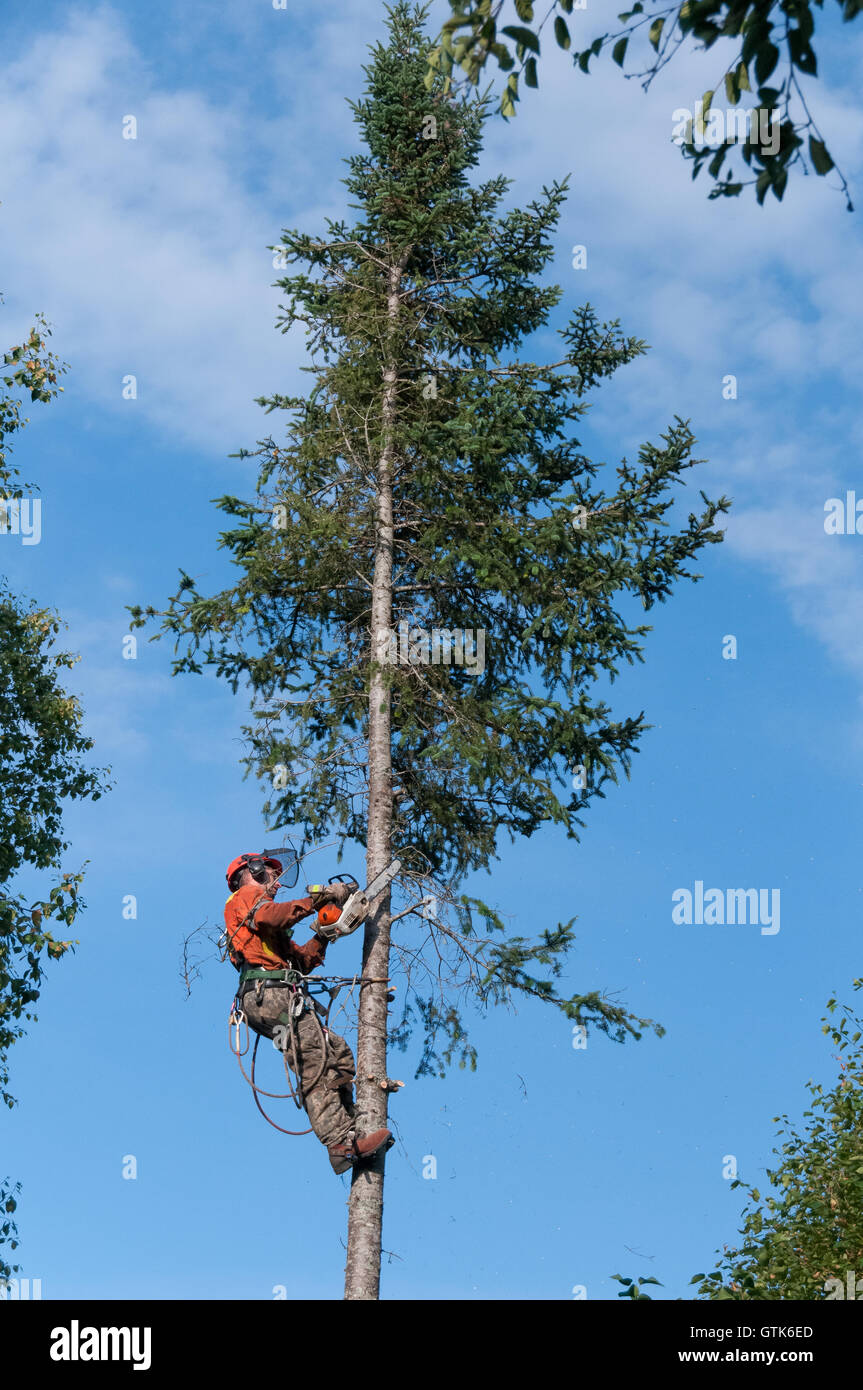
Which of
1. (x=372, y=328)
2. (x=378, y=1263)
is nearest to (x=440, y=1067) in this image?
(x=378, y=1263)

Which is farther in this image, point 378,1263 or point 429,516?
point 429,516

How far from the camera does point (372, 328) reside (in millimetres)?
14391

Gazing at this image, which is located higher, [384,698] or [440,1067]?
[384,698]

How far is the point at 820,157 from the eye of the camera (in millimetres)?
5941

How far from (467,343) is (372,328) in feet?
3.70

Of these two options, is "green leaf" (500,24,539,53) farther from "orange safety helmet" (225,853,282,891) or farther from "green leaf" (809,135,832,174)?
"orange safety helmet" (225,853,282,891)

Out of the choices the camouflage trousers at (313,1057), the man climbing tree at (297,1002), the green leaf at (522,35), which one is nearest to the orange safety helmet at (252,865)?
the man climbing tree at (297,1002)

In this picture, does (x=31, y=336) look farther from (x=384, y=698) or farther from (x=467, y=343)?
(x=384, y=698)

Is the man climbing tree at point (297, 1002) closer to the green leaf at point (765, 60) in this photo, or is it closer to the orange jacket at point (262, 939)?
the orange jacket at point (262, 939)

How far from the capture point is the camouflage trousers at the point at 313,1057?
11.1m

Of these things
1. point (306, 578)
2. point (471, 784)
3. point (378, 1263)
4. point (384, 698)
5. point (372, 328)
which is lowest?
point (378, 1263)

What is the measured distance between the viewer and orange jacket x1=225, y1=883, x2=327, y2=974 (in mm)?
11086

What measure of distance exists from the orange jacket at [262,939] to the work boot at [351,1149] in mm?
1501

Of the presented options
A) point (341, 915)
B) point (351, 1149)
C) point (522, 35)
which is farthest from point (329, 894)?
point (522, 35)
